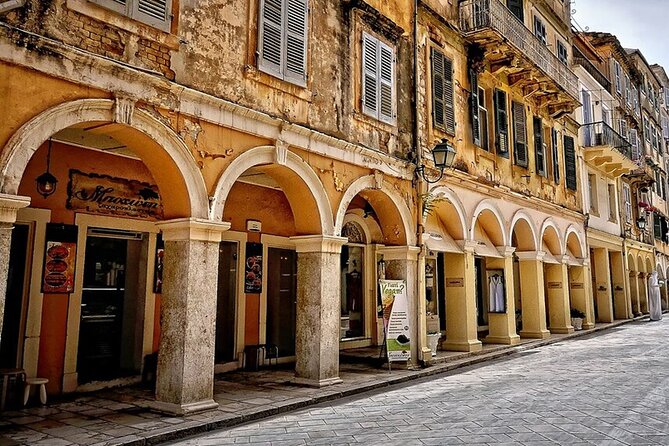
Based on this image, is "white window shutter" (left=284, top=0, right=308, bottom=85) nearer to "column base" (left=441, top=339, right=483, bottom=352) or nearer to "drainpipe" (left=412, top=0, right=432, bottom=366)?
"drainpipe" (left=412, top=0, right=432, bottom=366)

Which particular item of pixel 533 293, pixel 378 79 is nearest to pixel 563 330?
pixel 533 293

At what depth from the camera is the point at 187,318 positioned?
24.1ft

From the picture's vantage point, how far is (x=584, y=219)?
21.6m

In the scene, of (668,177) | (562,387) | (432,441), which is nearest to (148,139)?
(432,441)

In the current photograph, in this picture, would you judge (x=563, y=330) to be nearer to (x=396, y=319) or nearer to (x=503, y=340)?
(x=503, y=340)

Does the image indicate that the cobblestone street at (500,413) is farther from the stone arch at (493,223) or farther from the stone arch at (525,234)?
the stone arch at (525,234)

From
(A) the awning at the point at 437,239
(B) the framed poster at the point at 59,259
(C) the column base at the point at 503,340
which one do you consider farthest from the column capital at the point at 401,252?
(B) the framed poster at the point at 59,259

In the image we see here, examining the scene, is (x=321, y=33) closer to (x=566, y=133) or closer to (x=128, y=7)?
(x=128, y=7)

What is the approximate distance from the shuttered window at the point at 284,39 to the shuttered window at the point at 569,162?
14074 mm

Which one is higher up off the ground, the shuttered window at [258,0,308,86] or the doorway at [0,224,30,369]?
the shuttered window at [258,0,308,86]

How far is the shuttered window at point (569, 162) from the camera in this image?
2056 centimetres

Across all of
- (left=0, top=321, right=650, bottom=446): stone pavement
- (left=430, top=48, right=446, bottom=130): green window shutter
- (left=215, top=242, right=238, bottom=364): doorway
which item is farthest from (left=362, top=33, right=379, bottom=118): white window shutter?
→ (left=0, top=321, right=650, bottom=446): stone pavement

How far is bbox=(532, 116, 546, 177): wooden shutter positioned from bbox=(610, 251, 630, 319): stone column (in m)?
9.96

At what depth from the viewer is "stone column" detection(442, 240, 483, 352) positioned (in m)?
13.5
